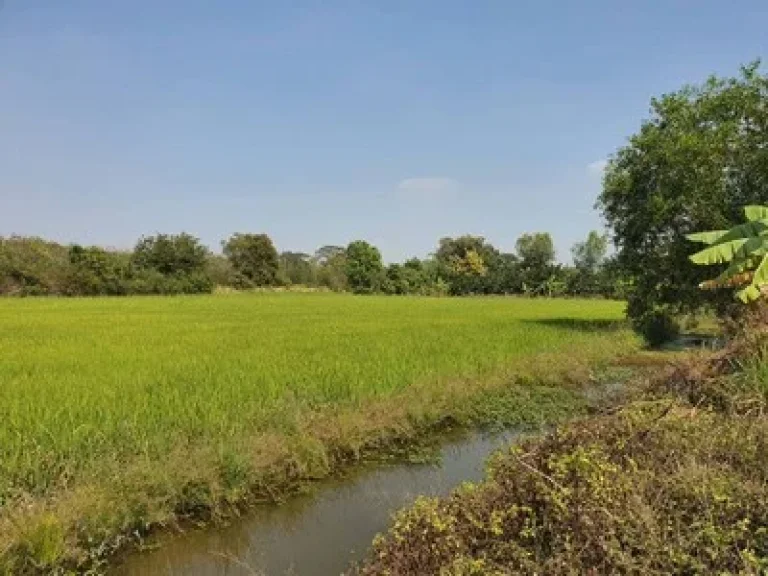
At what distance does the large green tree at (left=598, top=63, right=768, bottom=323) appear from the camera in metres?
17.0

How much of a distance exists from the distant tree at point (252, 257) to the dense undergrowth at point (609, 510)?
5576 centimetres

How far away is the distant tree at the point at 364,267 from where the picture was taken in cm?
6550

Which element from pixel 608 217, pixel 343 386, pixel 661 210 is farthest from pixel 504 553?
pixel 608 217

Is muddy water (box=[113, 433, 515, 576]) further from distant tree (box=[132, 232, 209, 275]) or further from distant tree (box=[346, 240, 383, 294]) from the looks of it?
distant tree (box=[346, 240, 383, 294])

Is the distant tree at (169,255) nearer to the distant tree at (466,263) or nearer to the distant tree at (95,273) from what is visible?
the distant tree at (95,273)

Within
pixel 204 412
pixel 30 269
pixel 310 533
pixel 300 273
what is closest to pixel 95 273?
A: pixel 30 269

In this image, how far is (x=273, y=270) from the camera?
60.8m

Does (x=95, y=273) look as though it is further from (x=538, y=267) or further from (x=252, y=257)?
(x=538, y=267)

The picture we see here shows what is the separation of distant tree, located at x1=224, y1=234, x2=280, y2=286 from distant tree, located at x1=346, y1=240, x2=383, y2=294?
9190 millimetres

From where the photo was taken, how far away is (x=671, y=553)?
2941 mm

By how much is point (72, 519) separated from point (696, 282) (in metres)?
16.8

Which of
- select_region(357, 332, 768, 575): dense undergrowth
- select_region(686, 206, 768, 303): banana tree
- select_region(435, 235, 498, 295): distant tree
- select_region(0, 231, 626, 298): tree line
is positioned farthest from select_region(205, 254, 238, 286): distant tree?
select_region(357, 332, 768, 575): dense undergrowth

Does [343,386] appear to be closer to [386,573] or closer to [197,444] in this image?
[197,444]

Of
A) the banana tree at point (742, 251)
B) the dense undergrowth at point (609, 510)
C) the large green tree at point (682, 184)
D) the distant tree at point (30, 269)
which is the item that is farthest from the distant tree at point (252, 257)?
the dense undergrowth at point (609, 510)
